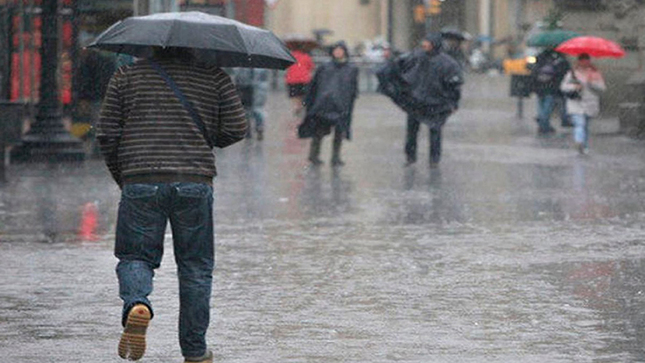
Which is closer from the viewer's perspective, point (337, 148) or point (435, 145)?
point (337, 148)

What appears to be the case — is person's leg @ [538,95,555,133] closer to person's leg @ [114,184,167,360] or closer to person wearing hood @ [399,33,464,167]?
person wearing hood @ [399,33,464,167]

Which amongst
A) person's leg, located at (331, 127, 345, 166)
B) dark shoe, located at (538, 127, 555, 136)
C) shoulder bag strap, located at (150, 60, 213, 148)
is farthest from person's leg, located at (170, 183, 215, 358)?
dark shoe, located at (538, 127, 555, 136)

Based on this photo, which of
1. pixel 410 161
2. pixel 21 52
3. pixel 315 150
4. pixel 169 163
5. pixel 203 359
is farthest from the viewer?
pixel 21 52

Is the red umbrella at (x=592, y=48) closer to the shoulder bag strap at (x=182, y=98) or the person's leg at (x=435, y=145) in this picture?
the person's leg at (x=435, y=145)

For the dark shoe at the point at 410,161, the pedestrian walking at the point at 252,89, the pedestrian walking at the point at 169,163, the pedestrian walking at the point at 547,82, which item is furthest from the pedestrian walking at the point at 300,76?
the pedestrian walking at the point at 169,163

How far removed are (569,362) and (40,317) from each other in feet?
9.91

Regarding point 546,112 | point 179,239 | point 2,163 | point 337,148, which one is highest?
point 179,239

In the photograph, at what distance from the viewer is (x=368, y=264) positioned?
12438 mm

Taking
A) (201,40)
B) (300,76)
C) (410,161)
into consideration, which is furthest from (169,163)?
(300,76)

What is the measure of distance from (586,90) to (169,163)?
17.5 metres

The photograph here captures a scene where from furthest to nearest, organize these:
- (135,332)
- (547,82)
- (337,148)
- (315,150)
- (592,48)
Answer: (547,82) → (592,48) → (315,150) → (337,148) → (135,332)

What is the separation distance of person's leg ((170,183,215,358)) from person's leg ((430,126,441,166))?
540 inches

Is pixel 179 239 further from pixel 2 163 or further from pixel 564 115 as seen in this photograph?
pixel 564 115

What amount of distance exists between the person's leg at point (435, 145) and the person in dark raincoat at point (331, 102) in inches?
42.2
